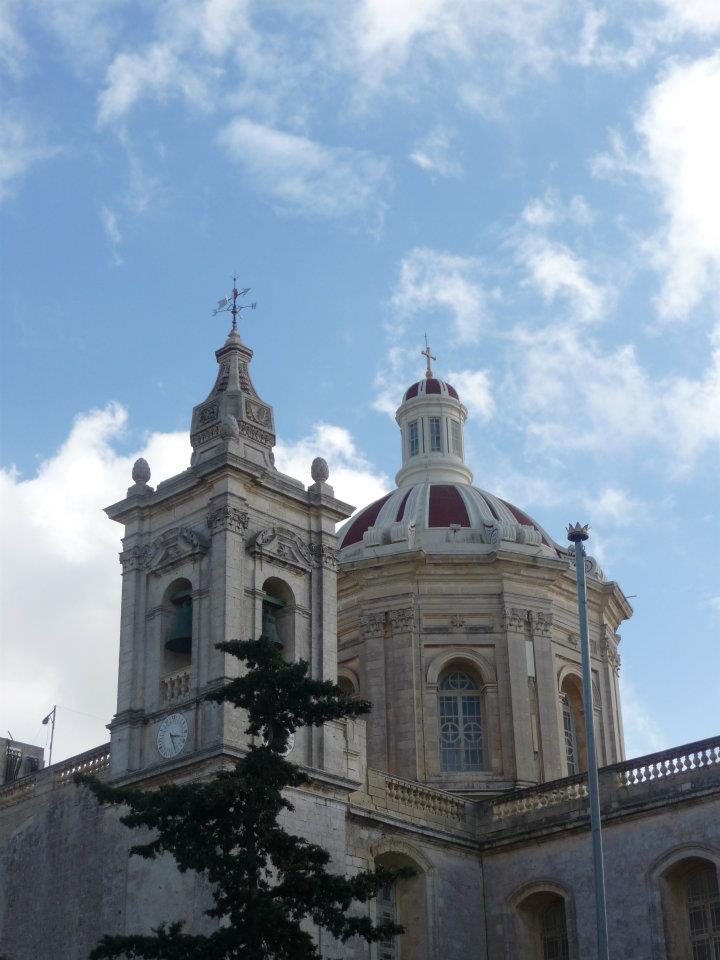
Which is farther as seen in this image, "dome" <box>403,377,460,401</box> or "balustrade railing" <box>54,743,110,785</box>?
"dome" <box>403,377,460,401</box>

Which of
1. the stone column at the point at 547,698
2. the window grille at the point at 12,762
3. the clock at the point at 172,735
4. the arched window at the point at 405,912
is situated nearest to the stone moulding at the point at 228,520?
the clock at the point at 172,735

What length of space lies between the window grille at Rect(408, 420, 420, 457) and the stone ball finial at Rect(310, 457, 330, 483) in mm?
11815

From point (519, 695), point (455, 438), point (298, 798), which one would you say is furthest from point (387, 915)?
point (455, 438)

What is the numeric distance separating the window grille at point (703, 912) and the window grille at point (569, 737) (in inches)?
372

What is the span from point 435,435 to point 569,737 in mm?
9822

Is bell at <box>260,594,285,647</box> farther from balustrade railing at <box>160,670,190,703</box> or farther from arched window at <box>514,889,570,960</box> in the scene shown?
arched window at <box>514,889,570,960</box>

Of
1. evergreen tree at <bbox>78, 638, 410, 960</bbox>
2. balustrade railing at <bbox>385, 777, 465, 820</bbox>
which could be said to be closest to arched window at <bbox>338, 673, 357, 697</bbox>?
balustrade railing at <bbox>385, 777, 465, 820</bbox>

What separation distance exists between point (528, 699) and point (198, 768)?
12.2 m

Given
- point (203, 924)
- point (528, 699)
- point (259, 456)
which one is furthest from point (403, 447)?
point (203, 924)

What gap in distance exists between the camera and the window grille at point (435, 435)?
43438mm

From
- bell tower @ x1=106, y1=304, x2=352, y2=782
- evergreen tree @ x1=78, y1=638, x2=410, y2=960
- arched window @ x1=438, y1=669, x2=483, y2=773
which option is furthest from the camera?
arched window @ x1=438, y1=669, x2=483, y2=773

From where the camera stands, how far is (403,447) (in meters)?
43.9

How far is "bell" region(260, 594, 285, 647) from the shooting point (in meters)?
29.7

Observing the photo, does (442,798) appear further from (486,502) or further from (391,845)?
(486,502)
